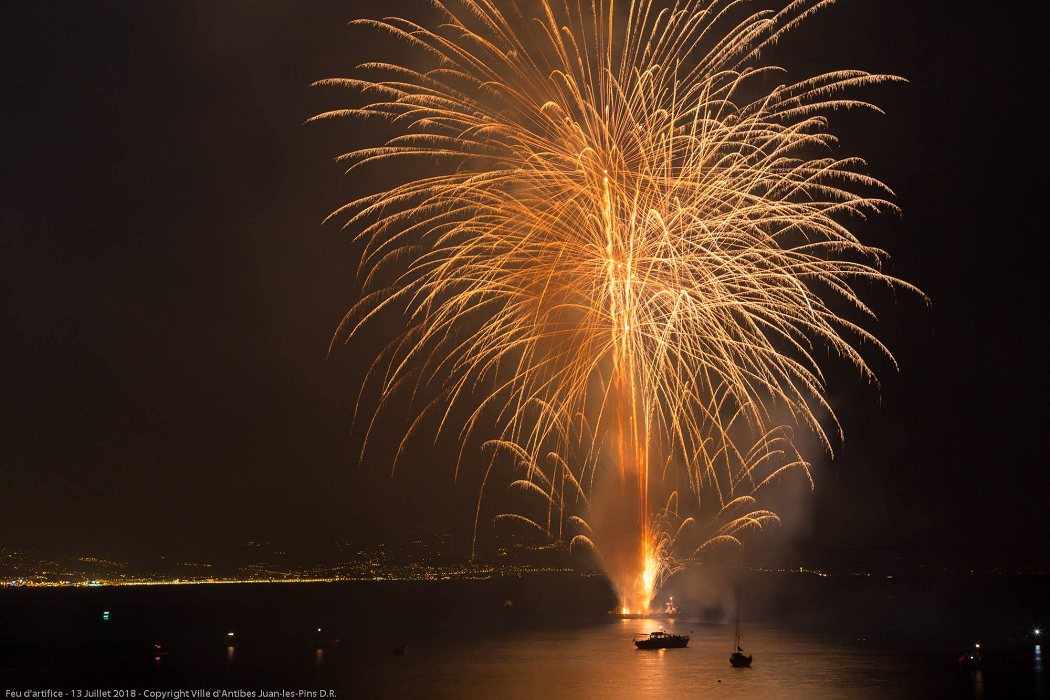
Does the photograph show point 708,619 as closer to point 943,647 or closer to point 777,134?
point 943,647

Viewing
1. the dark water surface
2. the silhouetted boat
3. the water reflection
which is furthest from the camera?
the silhouetted boat

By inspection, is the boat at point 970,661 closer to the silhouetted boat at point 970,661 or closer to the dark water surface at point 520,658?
the silhouetted boat at point 970,661

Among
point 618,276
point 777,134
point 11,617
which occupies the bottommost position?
point 11,617

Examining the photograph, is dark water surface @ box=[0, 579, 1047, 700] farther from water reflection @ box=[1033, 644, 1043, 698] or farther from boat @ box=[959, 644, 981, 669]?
boat @ box=[959, 644, 981, 669]

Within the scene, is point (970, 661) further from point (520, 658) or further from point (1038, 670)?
point (520, 658)

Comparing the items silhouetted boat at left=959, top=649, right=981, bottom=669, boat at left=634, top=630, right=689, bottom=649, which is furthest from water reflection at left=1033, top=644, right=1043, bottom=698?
boat at left=634, top=630, right=689, bottom=649

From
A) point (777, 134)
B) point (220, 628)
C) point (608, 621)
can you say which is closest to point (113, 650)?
point (220, 628)

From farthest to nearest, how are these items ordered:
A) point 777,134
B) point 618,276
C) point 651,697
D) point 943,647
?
point 943,647 < point 651,697 < point 618,276 < point 777,134

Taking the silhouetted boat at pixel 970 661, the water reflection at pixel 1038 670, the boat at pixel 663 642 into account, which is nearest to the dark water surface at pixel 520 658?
the water reflection at pixel 1038 670

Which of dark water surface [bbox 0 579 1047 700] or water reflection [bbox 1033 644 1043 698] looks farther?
water reflection [bbox 1033 644 1043 698]
